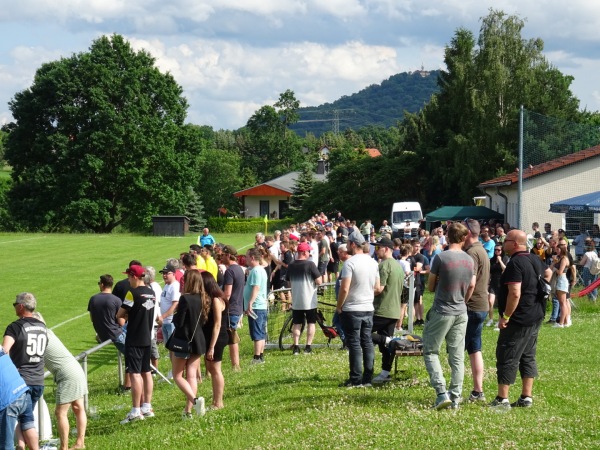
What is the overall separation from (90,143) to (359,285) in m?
51.6

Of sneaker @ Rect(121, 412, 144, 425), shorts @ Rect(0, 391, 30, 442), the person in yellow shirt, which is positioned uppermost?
the person in yellow shirt

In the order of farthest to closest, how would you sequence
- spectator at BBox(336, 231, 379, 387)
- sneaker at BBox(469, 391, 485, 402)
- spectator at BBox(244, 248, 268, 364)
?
spectator at BBox(244, 248, 268, 364) → spectator at BBox(336, 231, 379, 387) → sneaker at BBox(469, 391, 485, 402)

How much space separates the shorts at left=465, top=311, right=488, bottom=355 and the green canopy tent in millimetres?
28704

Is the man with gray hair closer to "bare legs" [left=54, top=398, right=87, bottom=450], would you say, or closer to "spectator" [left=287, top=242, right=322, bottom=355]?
"bare legs" [left=54, top=398, right=87, bottom=450]

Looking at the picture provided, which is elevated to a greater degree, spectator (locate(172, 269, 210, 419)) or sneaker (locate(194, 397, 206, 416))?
spectator (locate(172, 269, 210, 419))

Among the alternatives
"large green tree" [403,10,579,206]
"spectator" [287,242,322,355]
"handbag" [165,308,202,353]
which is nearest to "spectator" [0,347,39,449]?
"handbag" [165,308,202,353]

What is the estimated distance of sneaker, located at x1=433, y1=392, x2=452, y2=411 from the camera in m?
8.91

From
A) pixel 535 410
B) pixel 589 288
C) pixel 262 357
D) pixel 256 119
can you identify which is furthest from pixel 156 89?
pixel 256 119

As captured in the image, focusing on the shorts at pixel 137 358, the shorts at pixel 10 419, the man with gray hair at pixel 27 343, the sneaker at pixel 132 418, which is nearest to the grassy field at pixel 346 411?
the sneaker at pixel 132 418

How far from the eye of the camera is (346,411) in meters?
9.09

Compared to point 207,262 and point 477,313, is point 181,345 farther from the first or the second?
point 207,262

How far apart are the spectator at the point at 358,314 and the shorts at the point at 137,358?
2.36 meters

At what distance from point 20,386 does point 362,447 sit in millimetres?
3088

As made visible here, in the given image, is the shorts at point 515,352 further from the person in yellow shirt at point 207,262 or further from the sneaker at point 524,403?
the person in yellow shirt at point 207,262
